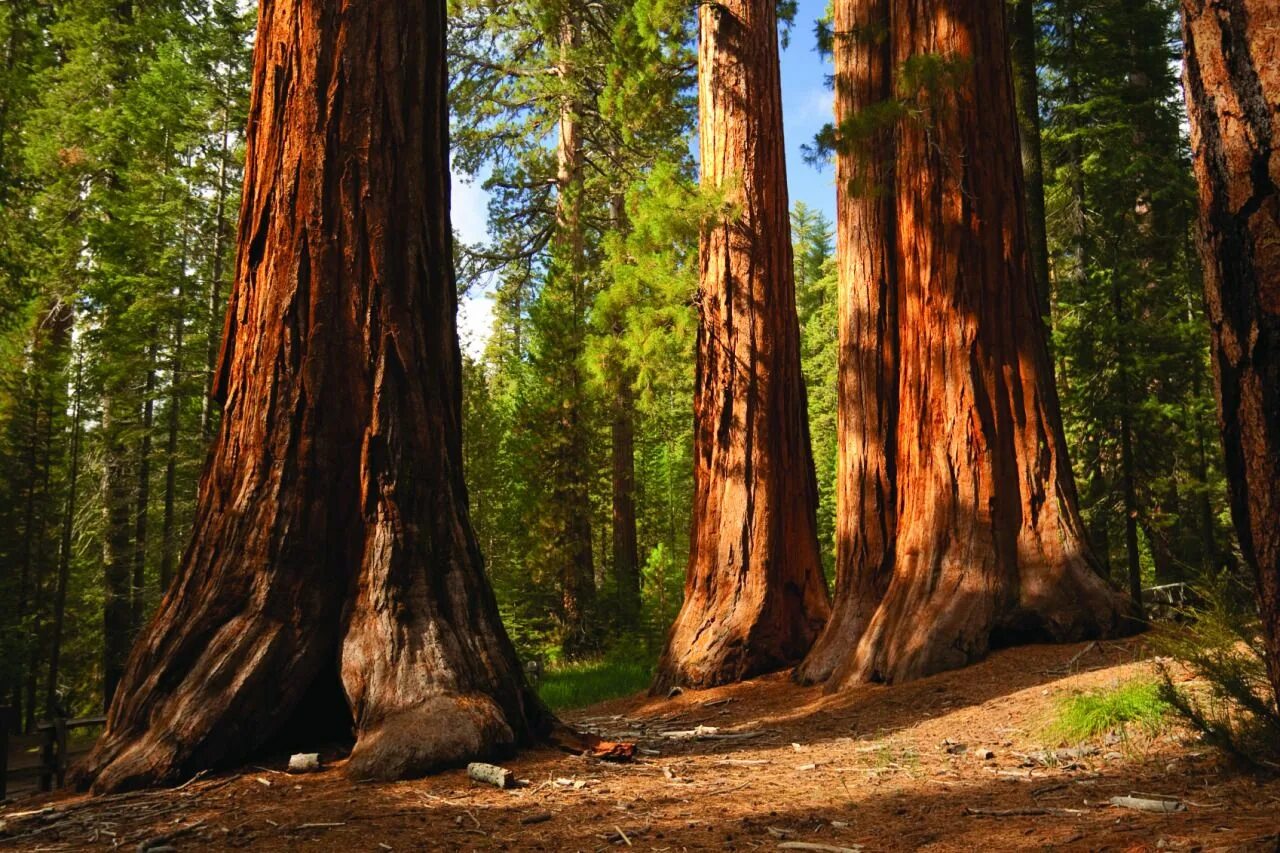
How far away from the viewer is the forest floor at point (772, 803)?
3.24 metres

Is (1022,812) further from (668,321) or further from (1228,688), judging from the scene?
(668,321)

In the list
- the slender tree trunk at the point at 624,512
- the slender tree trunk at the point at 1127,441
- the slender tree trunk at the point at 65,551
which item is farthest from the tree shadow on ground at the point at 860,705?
the slender tree trunk at the point at 65,551

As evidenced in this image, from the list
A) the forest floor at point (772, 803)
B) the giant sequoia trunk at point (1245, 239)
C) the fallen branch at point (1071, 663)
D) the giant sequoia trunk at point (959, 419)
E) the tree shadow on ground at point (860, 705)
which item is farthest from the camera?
the giant sequoia trunk at point (959, 419)

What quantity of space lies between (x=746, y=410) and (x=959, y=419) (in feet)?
7.73

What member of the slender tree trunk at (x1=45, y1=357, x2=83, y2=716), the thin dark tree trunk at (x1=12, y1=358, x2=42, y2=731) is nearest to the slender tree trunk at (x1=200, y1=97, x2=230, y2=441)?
the thin dark tree trunk at (x1=12, y1=358, x2=42, y2=731)

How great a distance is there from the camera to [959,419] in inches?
290

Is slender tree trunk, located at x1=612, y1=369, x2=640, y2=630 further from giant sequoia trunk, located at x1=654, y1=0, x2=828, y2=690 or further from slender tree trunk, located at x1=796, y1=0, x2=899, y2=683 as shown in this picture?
slender tree trunk, located at x1=796, y1=0, x2=899, y2=683

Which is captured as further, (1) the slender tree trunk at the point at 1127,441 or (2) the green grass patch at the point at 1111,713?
(1) the slender tree trunk at the point at 1127,441

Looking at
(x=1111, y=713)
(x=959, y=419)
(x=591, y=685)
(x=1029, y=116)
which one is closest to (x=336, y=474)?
(x=1111, y=713)

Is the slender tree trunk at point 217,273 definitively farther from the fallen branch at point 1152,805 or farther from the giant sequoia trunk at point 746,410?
the fallen branch at point 1152,805

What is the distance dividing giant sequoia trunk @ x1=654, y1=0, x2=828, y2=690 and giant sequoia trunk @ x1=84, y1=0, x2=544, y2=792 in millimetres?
4107

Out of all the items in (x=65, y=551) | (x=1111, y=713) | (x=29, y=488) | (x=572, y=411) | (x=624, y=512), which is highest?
(x=572, y=411)

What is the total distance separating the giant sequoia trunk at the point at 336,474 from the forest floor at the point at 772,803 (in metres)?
0.34

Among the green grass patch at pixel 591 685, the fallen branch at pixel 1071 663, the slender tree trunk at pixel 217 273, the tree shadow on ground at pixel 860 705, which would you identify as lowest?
the green grass patch at pixel 591 685
